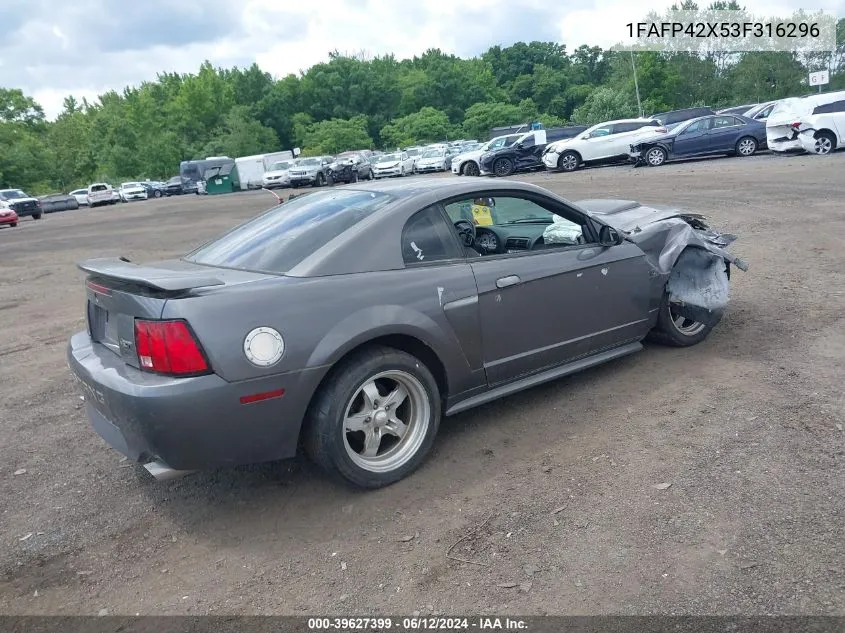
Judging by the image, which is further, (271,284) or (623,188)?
(623,188)

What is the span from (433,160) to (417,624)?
36.7m

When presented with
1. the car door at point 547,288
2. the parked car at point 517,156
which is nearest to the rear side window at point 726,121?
the parked car at point 517,156

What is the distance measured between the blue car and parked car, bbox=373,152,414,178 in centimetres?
1781

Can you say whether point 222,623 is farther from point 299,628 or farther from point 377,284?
point 377,284

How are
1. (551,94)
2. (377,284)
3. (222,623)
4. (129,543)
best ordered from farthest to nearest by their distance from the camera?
(551,94)
(377,284)
(129,543)
(222,623)

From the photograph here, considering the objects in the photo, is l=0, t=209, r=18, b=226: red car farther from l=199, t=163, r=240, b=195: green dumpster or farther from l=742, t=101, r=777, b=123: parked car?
l=742, t=101, r=777, b=123: parked car

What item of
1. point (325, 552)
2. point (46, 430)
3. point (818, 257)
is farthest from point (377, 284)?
point (818, 257)

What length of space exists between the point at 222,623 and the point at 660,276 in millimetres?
3625

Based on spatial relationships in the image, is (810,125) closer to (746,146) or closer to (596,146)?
(746,146)

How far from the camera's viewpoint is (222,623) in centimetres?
276

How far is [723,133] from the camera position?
23.0 m

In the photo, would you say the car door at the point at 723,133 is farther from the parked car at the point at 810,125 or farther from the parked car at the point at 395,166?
the parked car at the point at 395,166

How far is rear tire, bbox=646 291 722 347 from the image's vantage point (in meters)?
5.18

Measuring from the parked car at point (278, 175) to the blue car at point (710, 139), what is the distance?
22.1m
